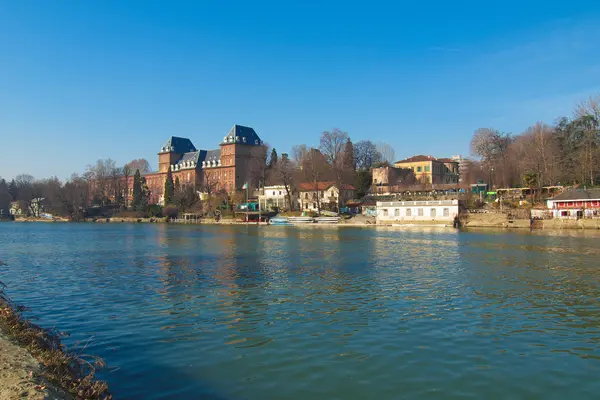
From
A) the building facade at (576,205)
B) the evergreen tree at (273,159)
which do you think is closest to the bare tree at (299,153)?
the evergreen tree at (273,159)

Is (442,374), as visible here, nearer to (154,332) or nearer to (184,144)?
(154,332)

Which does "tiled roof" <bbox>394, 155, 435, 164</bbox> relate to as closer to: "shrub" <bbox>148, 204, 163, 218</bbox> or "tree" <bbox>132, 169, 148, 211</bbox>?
"shrub" <bbox>148, 204, 163, 218</bbox>

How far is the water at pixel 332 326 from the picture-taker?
826 centimetres

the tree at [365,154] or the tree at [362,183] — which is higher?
the tree at [365,154]

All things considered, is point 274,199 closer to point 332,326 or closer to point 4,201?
point 332,326

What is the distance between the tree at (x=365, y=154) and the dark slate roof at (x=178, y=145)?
5636cm

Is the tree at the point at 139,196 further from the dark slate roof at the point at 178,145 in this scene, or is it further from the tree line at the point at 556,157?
the tree line at the point at 556,157

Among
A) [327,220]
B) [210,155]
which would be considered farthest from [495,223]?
[210,155]

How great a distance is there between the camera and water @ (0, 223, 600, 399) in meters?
8.26

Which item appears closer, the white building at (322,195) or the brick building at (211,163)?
the white building at (322,195)

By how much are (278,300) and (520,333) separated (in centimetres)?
720

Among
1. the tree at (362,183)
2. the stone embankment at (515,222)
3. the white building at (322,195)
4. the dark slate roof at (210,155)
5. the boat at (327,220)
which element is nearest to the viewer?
the stone embankment at (515,222)

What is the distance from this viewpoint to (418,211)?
67000 mm

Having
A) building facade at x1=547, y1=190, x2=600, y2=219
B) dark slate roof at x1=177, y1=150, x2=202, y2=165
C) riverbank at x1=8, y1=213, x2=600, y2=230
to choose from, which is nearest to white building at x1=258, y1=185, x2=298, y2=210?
riverbank at x1=8, y1=213, x2=600, y2=230
